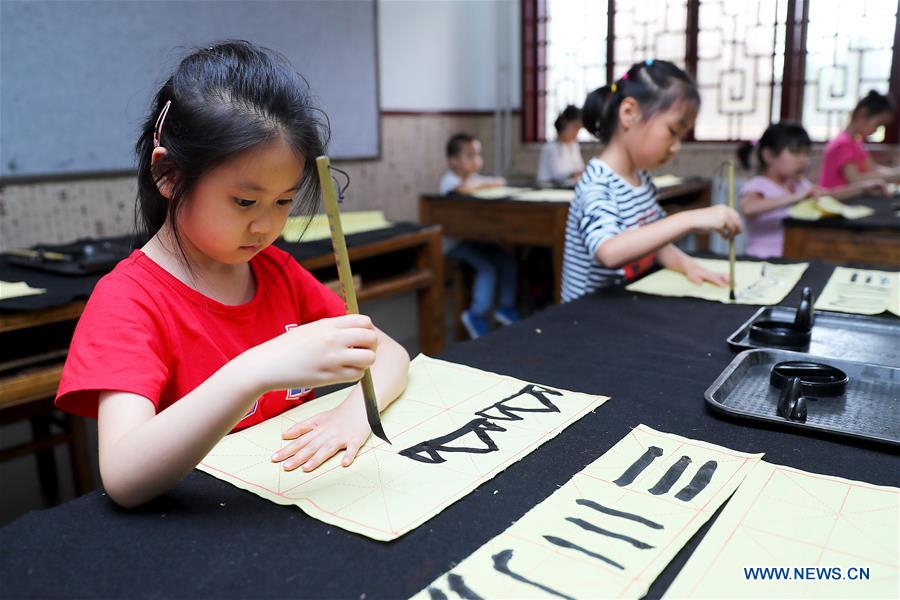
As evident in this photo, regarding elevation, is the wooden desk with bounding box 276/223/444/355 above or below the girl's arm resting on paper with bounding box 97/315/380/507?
below

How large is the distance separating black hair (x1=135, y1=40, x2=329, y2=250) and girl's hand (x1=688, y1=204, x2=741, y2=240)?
2.59 ft

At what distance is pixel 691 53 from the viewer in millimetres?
4145

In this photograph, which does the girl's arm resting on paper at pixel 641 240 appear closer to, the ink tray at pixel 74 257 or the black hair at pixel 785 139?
the ink tray at pixel 74 257

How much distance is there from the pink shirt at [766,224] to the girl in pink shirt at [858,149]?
0.73 meters

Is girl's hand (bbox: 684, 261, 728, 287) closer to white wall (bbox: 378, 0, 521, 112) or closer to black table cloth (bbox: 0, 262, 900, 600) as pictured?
black table cloth (bbox: 0, 262, 900, 600)

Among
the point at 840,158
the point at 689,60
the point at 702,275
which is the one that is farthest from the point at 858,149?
the point at 702,275

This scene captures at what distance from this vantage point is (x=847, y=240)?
218 centimetres

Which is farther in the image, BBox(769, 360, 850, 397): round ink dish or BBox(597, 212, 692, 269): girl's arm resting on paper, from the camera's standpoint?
BBox(597, 212, 692, 269): girl's arm resting on paper

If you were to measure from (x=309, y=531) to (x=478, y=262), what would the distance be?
2917 mm

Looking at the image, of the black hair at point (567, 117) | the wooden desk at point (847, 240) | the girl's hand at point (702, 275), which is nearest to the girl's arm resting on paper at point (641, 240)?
the girl's hand at point (702, 275)

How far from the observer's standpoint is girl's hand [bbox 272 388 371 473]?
65cm

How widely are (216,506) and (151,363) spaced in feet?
0.55

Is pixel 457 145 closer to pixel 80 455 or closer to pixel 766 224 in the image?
pixel 766 224

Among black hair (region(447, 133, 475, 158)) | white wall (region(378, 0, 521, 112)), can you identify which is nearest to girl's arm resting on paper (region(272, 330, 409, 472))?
black hair (region(447, 133, 475, 158))
